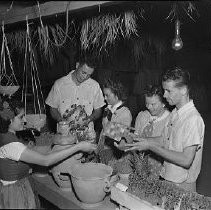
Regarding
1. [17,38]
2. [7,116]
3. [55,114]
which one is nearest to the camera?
[7,116]

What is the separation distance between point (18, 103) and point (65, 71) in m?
6.75

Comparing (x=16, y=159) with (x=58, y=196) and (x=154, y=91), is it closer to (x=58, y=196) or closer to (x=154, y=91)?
(x=58, y=196)

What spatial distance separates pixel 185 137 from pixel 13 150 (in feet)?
4.90

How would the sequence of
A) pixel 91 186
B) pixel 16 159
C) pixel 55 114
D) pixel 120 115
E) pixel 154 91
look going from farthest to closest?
pixel 55 114 < pixel 120 115 < pixel 154 91 < pixel 16 159 < pixel 91 186

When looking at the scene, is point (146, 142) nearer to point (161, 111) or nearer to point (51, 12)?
point (161, 111)

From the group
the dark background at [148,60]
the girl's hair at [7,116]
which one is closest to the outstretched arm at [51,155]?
the girl's hair at [7,116]

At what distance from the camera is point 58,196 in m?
3.01

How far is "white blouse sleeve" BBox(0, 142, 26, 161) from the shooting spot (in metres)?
2.70

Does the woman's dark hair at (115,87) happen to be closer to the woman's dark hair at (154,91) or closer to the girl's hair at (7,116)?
the woman's dark hair at (154,91)

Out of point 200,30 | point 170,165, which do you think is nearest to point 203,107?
point 200,30

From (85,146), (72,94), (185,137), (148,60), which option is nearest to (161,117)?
(185,137)

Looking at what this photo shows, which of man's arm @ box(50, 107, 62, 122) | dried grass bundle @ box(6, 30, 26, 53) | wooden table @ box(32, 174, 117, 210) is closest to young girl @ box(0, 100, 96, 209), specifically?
wooden table @ box(32, 174, 117, 210)

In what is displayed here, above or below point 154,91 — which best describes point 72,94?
below

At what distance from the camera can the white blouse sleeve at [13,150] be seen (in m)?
2.70
